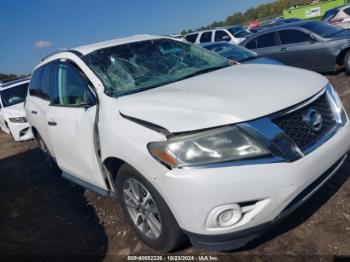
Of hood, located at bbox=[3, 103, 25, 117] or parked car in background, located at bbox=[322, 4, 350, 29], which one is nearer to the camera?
hood, located at bbox=[3, 103, 25, 117]

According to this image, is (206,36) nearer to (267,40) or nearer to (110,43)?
(267,40)

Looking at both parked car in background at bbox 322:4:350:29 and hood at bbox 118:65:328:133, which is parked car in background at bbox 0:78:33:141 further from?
parked car in background at bbox 322:4:350:29

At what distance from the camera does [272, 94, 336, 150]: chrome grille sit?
Result: 2518 millimetres

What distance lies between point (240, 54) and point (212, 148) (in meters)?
6.08

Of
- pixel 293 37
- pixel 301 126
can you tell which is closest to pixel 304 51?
pixel 293 37

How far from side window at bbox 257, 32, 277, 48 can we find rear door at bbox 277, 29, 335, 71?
254 mm

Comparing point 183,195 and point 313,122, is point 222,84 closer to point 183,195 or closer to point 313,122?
point 313,122

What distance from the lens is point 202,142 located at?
7.98ft

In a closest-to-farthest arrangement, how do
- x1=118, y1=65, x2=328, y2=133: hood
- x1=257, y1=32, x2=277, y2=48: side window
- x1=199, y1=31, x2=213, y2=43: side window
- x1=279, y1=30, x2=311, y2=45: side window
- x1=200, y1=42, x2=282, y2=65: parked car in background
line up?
x1=118, y1=65, x2=328, y2=133: hood, x1=200, y1=42, x2=282, y2=65: parked car in background, x1=279, y1=30, x2=311, y2=45: side window, x1=257, y1=32, x2=277, y2=48: side window, x1=199, y1=31, x2=213, y2=43: side window

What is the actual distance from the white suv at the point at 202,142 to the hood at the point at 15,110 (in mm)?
6256

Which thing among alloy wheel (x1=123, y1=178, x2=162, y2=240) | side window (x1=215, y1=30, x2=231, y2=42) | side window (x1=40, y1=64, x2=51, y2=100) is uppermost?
side window (x1=40, y1=64, x2=51, y2=100)

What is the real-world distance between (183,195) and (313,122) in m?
1.13

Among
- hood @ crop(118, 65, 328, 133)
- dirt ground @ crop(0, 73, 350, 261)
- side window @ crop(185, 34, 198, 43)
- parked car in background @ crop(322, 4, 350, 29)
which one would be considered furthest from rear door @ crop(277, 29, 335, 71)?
side window @ crop(185, 34, 198, 43)

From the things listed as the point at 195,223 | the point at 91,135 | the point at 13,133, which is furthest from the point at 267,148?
the point at 13,133
